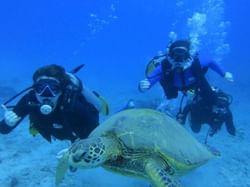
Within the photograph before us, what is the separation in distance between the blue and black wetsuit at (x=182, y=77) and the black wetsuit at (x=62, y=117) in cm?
177

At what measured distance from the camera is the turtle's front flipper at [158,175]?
11.6ft

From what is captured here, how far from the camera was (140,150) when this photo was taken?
392 centimetres

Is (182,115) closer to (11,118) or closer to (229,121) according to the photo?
(229,121)

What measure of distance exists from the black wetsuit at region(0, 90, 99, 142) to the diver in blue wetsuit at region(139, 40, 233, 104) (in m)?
1.49

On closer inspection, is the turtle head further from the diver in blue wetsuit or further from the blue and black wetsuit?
the blue and black wetsuit

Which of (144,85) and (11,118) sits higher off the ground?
(144,85)

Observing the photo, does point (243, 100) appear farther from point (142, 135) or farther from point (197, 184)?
point (142, 135)

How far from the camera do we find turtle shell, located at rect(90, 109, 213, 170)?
3.97 metres

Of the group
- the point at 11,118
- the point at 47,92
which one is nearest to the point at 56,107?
the point at 47,92

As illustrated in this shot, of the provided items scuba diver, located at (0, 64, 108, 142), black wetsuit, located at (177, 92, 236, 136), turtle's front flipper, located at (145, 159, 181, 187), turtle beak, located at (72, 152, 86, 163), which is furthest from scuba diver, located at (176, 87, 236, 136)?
turtle beak, located at (72, 152, 86, 163)

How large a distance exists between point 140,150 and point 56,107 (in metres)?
1.51

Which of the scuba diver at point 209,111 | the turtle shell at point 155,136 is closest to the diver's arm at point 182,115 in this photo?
the scuba diver at point 209,111

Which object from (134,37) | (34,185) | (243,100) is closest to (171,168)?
(34,185)

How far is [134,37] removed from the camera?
10850cm
